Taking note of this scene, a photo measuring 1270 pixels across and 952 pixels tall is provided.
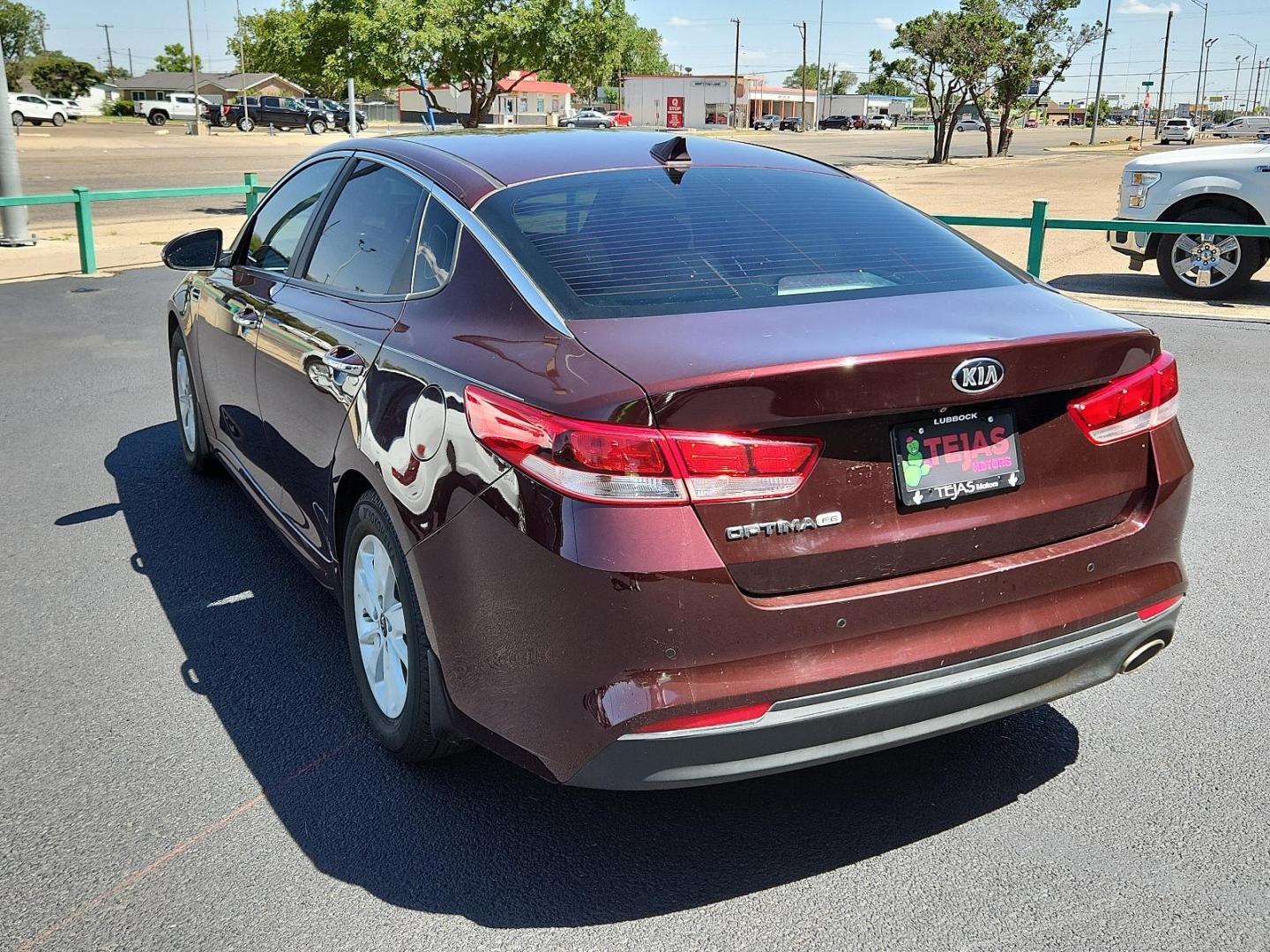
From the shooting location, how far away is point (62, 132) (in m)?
61.0

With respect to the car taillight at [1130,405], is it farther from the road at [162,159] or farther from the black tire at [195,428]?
the black tire at [195,428]

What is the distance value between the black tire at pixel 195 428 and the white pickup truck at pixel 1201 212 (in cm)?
972

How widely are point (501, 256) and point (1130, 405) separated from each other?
164 cm

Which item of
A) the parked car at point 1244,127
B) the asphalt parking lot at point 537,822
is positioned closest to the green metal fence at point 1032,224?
the asphalt parking lot at point 537,822

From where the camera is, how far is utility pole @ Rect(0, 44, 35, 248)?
1566 cm

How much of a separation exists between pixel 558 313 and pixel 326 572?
1454mm

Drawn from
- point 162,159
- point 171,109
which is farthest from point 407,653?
point 171,109

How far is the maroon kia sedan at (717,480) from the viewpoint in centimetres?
249

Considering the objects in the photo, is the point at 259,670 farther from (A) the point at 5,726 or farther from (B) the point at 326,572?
(A) the point at 5,726

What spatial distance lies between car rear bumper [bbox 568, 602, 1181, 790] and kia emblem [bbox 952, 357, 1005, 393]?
622 mm

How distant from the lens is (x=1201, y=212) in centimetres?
1259

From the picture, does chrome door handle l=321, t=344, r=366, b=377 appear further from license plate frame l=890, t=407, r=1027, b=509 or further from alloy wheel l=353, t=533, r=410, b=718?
license plate frame l=890, t=407, r=1027, b=509

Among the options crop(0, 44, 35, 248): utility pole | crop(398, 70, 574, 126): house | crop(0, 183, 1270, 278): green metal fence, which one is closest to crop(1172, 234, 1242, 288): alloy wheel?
crop(0, 183, 1270, 278): green metal fence

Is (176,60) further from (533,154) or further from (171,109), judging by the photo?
(533,154)
